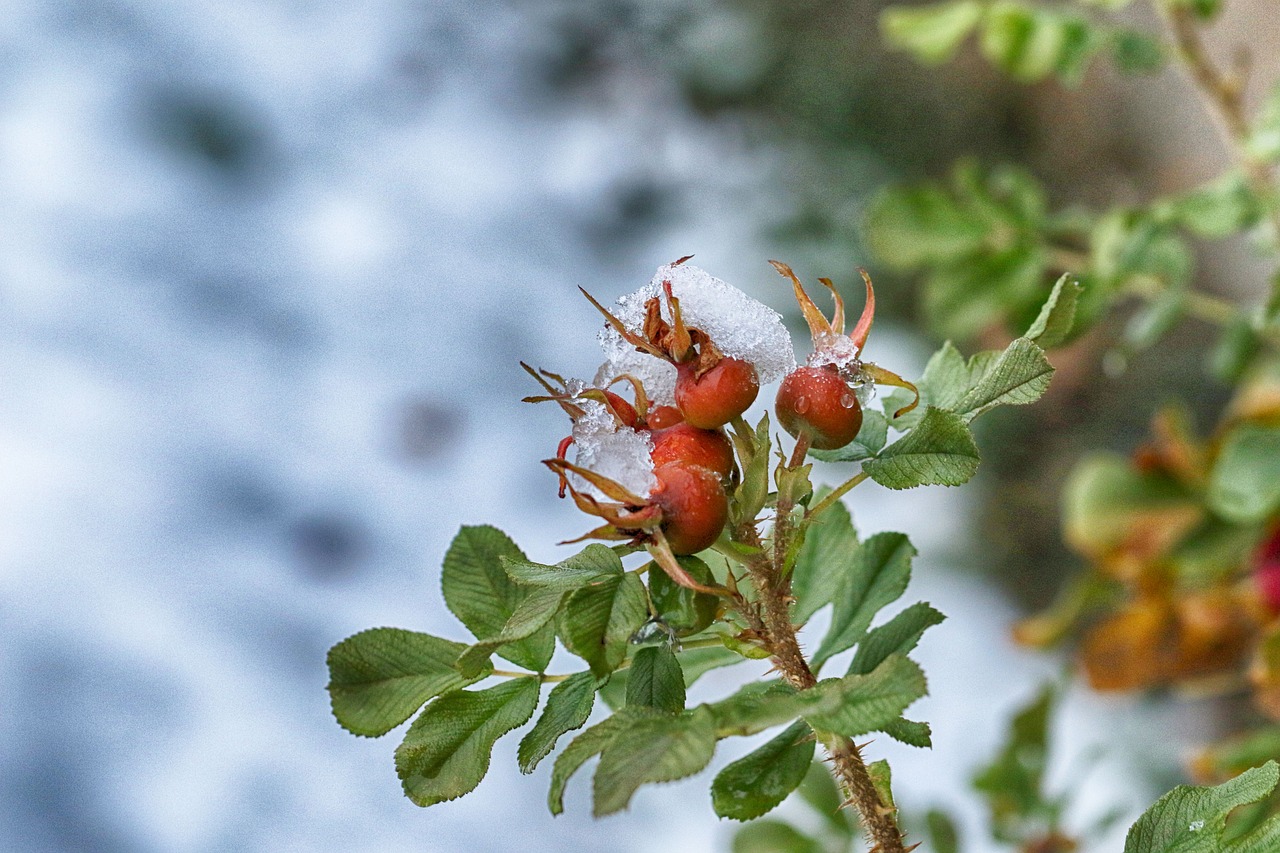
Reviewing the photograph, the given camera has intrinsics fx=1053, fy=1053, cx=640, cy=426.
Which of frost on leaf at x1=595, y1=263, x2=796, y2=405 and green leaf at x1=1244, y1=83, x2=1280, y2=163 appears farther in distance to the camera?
green leaf at x1=1244, y1=83, x2=1280, y2=163

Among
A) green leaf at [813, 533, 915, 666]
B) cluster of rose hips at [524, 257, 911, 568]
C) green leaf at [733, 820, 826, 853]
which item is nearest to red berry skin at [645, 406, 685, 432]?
cluster of rose hips at [524, 257, 911, 568]

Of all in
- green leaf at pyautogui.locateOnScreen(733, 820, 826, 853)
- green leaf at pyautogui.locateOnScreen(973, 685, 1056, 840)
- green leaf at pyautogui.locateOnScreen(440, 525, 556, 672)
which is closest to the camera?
green leaf at pyautogui.locateOnScreen(440, 525, 556, 672)

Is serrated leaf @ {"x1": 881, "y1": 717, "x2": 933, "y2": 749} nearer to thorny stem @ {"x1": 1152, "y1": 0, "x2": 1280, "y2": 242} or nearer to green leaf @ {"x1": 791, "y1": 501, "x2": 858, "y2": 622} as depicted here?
green leaf @ {"x1": 791, "y1": 501, "x2": 858, "y2": 622}

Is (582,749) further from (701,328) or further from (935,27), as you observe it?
(935,27)

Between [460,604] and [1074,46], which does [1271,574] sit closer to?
[1074,46]

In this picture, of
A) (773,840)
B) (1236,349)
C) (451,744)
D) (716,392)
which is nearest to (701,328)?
(716,392)

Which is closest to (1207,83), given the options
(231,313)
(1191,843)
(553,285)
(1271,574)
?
(1271,574)

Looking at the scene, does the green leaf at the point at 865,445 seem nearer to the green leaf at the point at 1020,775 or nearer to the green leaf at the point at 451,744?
the green leaf at the point at 451,744
